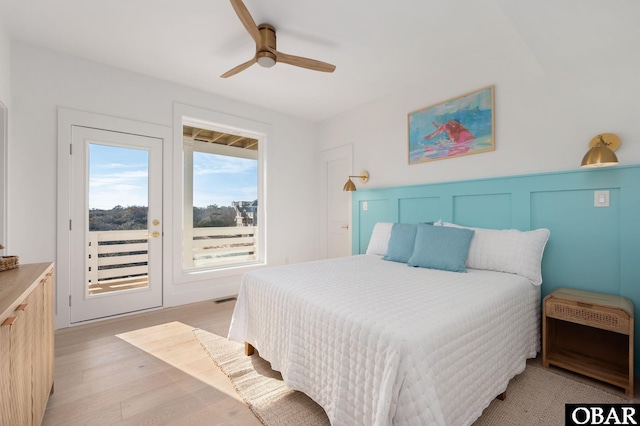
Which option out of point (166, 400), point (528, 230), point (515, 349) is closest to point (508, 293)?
point (515, 349)

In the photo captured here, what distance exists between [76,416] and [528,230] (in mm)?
3318

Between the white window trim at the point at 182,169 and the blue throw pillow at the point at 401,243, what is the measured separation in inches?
79.7

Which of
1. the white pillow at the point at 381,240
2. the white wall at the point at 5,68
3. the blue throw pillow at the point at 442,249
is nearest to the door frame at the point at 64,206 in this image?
the white wall at the point at 5,68

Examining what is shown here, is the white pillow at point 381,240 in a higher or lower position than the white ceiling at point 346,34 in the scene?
lower

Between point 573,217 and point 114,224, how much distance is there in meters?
4.19

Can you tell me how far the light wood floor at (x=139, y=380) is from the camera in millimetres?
1534

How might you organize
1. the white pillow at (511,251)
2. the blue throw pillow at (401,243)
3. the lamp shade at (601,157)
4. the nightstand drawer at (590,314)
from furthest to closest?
the blue throw pillow at (401,243) < the white pillow at (511,251) < the lamp shade at (601,157) < the nightstand drawer at (590,314)

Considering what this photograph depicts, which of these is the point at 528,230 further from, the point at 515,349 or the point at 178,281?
the point at 178,281

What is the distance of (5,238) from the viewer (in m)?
2.31

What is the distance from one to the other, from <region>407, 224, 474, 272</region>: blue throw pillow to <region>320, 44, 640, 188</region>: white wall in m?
0.77

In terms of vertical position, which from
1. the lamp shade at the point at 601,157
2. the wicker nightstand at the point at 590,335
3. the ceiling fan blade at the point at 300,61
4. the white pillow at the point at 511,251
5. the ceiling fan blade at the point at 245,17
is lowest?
the wicker nightstand at the point at 590,335

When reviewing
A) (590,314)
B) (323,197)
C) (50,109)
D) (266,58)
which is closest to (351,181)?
(323,197)

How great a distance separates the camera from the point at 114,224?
2996 mm

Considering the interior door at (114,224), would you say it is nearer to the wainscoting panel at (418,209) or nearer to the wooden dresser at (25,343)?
the wooden dresser at (25,343)
